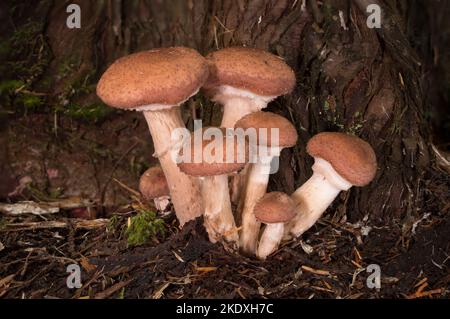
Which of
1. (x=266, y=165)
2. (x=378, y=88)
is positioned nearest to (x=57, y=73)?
(x=266, y=165)

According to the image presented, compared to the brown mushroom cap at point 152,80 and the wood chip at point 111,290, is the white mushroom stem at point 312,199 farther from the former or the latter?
the wood chip at point 111,290

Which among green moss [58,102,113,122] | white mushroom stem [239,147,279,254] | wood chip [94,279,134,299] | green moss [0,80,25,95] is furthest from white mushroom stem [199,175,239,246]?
green moss [0,80,25,95]

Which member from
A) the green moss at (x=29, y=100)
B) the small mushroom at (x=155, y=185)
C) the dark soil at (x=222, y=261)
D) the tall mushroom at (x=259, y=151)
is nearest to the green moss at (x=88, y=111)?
the green moss at (x=29, y=100)

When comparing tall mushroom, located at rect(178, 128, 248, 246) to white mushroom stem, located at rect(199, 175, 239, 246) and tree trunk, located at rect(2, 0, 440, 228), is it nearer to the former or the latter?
white mushroom stem, located at rect(199, 175, 239, 246)

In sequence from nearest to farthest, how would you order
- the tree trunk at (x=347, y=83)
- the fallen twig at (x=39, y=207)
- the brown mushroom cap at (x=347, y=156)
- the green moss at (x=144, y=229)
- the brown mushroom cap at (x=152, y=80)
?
the brown mushroom cap at (x=152, y=80)
the brown mushroom cap at (x=347, y=156)
the green moss at (x=144, y=229)
the tree trunk at (x=347, y=83)
the fallen twig at (x=39, y=207)

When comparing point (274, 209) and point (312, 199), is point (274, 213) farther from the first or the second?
point (312, 199)

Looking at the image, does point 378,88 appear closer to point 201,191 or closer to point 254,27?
point 254,27

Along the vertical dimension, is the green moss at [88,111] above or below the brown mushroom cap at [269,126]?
below
